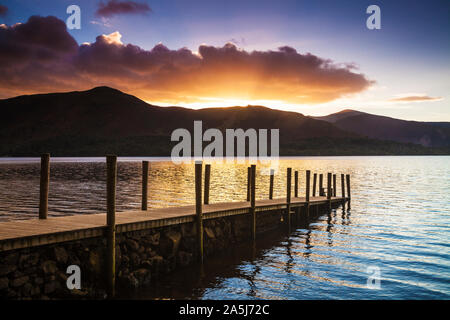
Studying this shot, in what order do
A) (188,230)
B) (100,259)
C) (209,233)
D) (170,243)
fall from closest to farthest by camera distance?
(100,259) → (170,243) → (188,230) → (209,233)

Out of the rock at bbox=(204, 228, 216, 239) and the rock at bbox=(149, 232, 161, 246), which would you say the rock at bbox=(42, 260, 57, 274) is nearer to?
the rock at bbox=(149, 232, 161, 246)

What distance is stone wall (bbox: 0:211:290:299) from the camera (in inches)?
347

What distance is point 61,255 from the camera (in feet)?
31.9

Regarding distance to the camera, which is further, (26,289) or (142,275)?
(142,275)

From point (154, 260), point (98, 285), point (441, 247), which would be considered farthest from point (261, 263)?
point (441, 247)

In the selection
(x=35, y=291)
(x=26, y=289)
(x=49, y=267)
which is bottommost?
(x=35, y=291)

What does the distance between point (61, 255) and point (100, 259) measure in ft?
3.80

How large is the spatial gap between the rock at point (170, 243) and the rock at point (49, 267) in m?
3.99

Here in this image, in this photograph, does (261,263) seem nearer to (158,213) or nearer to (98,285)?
(158,213)

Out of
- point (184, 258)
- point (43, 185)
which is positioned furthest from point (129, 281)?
point (43, 185)

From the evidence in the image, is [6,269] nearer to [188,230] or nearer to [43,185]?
[43,185]

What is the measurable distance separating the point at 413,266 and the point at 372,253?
212 cm

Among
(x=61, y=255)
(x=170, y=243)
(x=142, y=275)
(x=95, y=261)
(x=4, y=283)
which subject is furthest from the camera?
(x=170, y=243)
